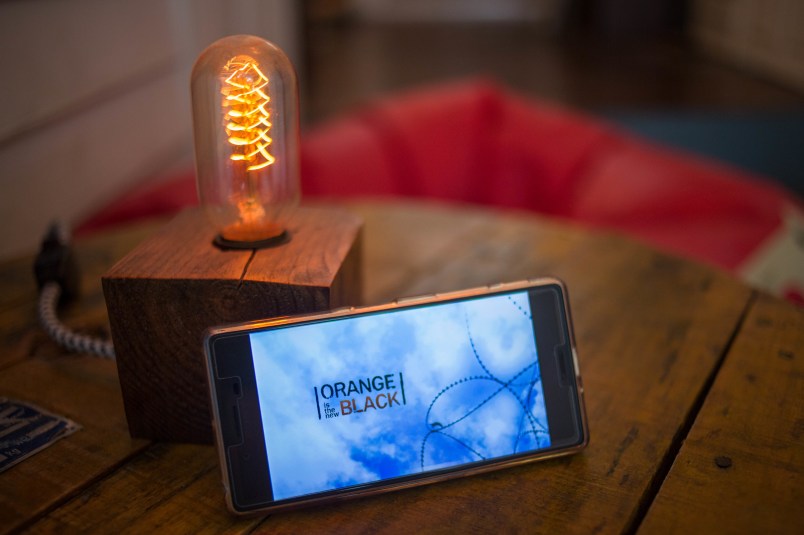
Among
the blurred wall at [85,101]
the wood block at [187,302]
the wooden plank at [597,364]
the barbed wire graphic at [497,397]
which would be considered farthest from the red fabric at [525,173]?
the barbed wire graphic at [497,397]

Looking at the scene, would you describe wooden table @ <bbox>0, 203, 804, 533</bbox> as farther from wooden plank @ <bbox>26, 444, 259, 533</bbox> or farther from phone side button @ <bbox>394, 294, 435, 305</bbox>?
phone side button @ <bbox>394, 294, 435, 305</bbox>

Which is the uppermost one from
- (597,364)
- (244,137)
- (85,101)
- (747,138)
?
(244,137)

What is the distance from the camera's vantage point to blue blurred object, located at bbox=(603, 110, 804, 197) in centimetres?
209

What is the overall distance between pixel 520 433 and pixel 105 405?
1.08ft

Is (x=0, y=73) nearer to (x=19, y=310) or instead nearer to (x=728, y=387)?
(x=19, y=310)

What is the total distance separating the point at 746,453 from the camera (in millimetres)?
541

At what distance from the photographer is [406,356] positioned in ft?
1.75

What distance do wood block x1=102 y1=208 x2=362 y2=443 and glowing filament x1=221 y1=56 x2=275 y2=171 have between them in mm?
80

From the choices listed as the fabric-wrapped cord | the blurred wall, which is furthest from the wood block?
the blurred wall

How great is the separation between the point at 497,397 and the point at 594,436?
89 mm

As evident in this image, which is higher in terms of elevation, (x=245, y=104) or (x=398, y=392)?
(x=245, y=104)

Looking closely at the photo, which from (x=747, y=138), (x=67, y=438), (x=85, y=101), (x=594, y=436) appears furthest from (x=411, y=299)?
(x=747, y=138)

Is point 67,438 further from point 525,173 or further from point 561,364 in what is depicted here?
point 525,173

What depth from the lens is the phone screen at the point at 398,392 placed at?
0.51 metres
